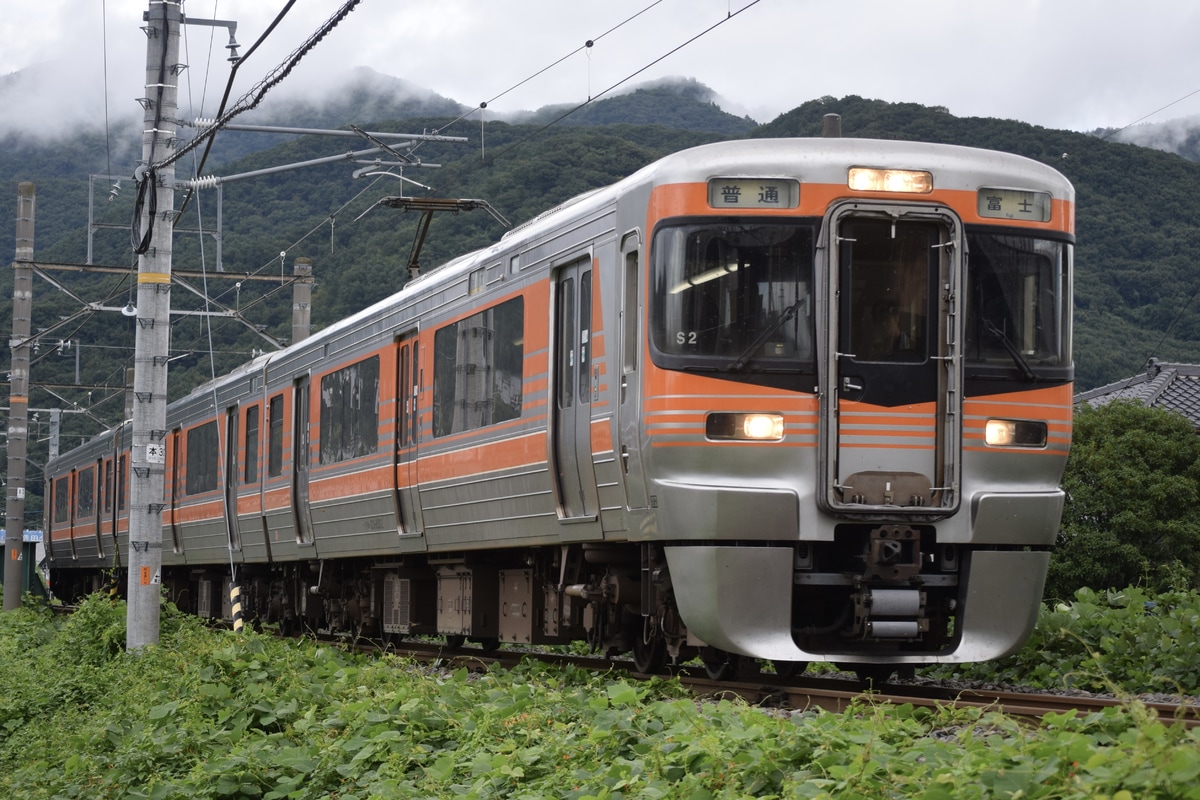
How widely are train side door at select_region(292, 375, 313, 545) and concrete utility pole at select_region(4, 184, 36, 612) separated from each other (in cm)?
983

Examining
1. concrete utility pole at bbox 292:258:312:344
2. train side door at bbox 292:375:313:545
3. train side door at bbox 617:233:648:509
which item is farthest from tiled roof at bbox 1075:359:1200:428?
train side door at bbox 617:233:648:509

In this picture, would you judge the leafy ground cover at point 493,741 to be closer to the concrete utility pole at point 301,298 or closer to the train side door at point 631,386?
the train side door at point 631,386

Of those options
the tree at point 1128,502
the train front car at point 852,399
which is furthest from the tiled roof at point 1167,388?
the train front car at point 852,399

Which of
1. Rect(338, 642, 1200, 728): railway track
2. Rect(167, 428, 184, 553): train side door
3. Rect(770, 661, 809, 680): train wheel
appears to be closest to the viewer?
Rect(338, 642, 1200, 728): railway track

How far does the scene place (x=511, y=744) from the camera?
6.91 metres

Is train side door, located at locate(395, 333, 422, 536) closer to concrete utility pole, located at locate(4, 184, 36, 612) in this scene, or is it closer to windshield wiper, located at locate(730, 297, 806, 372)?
windshield wiper, located at locate(730, 297, 806, 372)

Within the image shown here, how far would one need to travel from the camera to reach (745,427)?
828 centimetres

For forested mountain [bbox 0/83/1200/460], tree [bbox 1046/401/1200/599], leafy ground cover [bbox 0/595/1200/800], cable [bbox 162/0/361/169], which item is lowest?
leafy ground cover [bbox 0/595/1200/800]

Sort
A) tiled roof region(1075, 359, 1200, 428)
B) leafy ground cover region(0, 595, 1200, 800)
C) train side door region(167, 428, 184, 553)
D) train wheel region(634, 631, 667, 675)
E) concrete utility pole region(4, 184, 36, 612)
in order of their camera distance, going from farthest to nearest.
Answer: tiled roof region(1075, 359, 1200, 428) → concrete utility pole region(4, 184, 36, 612) → train side door region(167, 428, 184, 553) → train wheel region(634, 631, 667, 675) → leafy ground cover region(0, 595, 1200, 800)

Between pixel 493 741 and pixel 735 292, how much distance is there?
2780 millimetres

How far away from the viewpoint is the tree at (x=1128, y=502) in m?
30.5

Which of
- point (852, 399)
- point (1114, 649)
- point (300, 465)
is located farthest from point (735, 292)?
point (300, 465)

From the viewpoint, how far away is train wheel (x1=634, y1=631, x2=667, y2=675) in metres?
9.77

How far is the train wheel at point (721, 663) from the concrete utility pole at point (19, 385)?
18.0 meters
